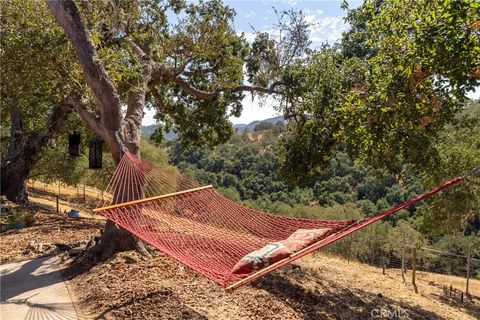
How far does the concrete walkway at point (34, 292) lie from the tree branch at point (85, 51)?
197cm

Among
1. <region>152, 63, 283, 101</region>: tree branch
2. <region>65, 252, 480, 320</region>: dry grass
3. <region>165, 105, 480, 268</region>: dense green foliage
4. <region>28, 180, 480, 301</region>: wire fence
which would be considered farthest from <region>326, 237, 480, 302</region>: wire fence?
<region>152, 63, 283, 101</region>: tree branch

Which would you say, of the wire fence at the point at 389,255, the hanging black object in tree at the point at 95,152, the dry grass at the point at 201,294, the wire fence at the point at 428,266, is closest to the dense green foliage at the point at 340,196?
the wire fence at the point at 389,255

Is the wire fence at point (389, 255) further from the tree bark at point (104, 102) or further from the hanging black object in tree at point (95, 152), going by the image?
the tree bark at point (104, 102)

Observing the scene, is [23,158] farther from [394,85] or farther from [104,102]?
[394,85]

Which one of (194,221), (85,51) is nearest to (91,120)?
(85,51)

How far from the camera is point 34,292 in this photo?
11.5ft

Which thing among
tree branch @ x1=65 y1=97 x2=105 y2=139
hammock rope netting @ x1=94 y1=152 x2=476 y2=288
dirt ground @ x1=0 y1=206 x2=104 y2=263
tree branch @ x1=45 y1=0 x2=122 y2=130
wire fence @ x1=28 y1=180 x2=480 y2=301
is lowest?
wire fence @ x1=28 y1=180 x2=480 y2=301

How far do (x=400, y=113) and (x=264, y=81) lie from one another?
4.22 metres

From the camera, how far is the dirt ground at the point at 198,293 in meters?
3.15

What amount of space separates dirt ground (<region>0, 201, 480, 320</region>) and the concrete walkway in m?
0.13

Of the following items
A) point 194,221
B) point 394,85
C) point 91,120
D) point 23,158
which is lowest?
point 194,221

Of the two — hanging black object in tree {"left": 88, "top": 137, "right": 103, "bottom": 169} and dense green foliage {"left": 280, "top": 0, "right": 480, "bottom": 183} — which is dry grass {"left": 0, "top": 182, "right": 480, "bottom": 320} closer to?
hanging black object in tree {"left": 88, "top": 137, "right": 103, "bottom": 169}

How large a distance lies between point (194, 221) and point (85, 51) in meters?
2.26

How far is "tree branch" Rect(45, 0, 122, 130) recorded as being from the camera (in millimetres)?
4027
